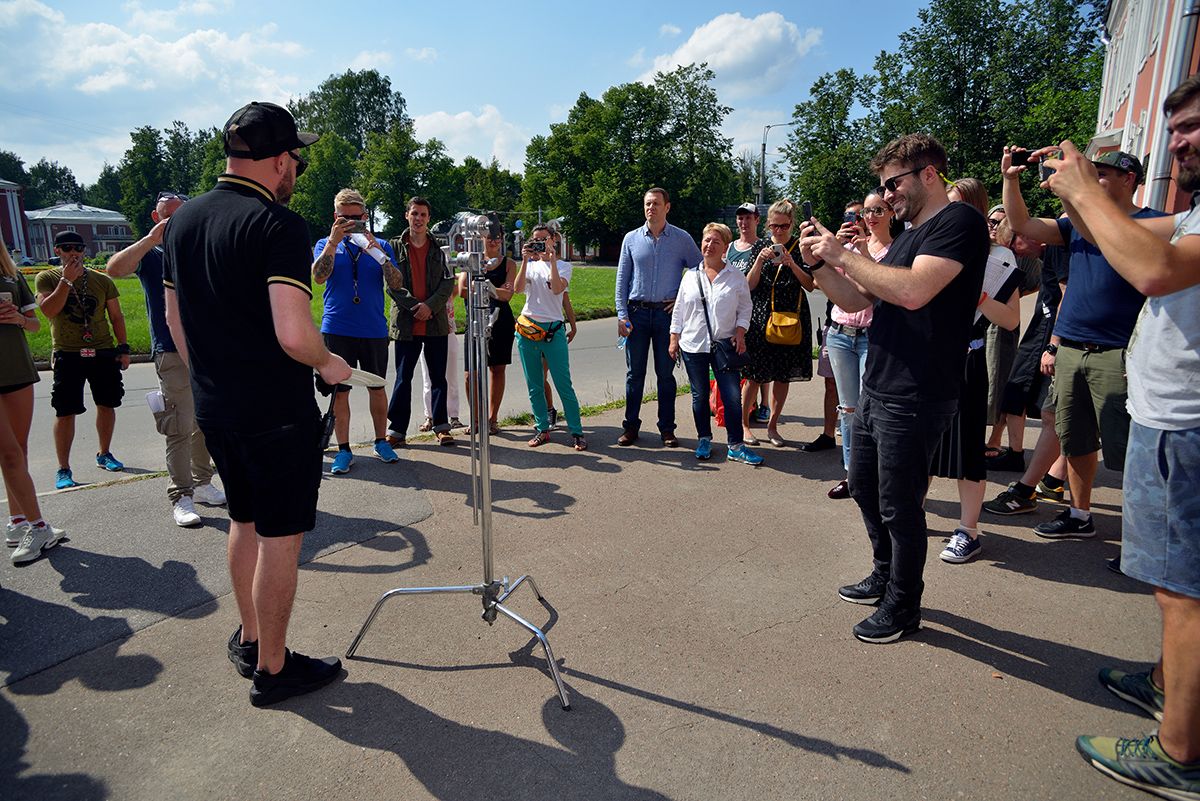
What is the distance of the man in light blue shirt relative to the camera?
6.31 metres

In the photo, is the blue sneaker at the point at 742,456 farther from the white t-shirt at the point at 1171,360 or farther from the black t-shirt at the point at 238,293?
the black t-shirt at the point at 238,293

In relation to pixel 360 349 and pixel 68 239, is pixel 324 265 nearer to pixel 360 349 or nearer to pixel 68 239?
pixel 360 349

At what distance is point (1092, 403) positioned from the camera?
4047 mm

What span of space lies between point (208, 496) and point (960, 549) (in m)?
4.82

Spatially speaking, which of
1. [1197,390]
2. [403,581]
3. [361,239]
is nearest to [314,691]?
[403,581]

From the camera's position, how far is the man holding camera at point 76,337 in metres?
5.18

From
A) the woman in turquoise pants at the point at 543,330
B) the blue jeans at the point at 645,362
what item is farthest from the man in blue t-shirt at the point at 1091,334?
the woman in turquoise pants at the point at 543,330

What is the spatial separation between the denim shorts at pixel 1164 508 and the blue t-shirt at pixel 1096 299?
6.07ft

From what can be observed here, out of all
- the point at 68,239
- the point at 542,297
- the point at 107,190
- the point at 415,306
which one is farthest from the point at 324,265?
the point at 107,190

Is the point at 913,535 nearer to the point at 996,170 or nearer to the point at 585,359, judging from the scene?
the point at 585,359

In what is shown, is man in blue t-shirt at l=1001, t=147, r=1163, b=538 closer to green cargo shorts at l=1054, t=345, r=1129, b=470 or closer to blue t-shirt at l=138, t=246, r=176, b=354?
green cargo shorts at l=1054, t=345, r=1129, b=470

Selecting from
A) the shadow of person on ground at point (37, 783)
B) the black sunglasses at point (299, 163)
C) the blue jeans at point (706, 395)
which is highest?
the black sunglasses at point (299, 163)

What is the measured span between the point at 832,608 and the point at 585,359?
28.0 ft

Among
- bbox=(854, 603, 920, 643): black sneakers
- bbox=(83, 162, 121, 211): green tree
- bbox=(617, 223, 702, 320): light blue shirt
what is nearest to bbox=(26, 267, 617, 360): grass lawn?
bbox=(617, 223, 702, 320): light blue shirt
